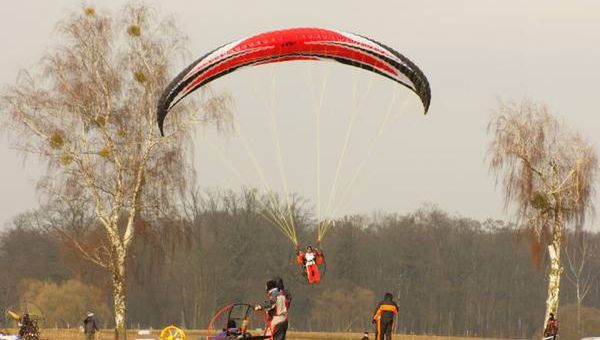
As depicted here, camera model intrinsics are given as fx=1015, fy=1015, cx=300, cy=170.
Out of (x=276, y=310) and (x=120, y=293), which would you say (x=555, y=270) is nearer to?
(x=120, y=293)

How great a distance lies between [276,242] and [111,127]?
163ft

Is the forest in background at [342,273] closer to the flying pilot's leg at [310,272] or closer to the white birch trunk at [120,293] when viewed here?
the white birch trunk at [120,293]

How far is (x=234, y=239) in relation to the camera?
271 feet

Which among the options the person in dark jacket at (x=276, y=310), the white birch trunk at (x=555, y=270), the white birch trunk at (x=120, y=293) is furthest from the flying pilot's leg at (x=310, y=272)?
the white birch trunk at (x=555, y=270)

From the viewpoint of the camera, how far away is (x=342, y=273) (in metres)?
86.2

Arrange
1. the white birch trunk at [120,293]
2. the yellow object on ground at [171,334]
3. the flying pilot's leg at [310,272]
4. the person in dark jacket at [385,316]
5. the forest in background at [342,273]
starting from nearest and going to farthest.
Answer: the flying pilot's leg at [310,272]
the person in dark jacket at [385,316]
the yellow object on ground at [171,334]
the white birch trunk at [120,293]
the forest in background at [342,273]

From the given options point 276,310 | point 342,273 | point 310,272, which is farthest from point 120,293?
point 342,273

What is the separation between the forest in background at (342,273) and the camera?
80438mm

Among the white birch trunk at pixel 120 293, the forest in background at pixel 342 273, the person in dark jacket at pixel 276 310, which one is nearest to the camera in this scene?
the person in dark jacket at pixel 276 310

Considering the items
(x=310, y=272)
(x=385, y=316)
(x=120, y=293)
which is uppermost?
(x=310, y=272)

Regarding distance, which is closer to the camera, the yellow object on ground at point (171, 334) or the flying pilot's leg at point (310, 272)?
the flying pilot's leg at point (310, 272)

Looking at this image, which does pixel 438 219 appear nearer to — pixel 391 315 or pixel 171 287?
pixel 171 287

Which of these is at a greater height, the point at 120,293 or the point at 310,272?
the point at 310,272

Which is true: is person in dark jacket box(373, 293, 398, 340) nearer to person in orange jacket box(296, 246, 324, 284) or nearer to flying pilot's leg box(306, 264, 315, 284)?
person in orange jacket box(296, 246, 324, 284)
